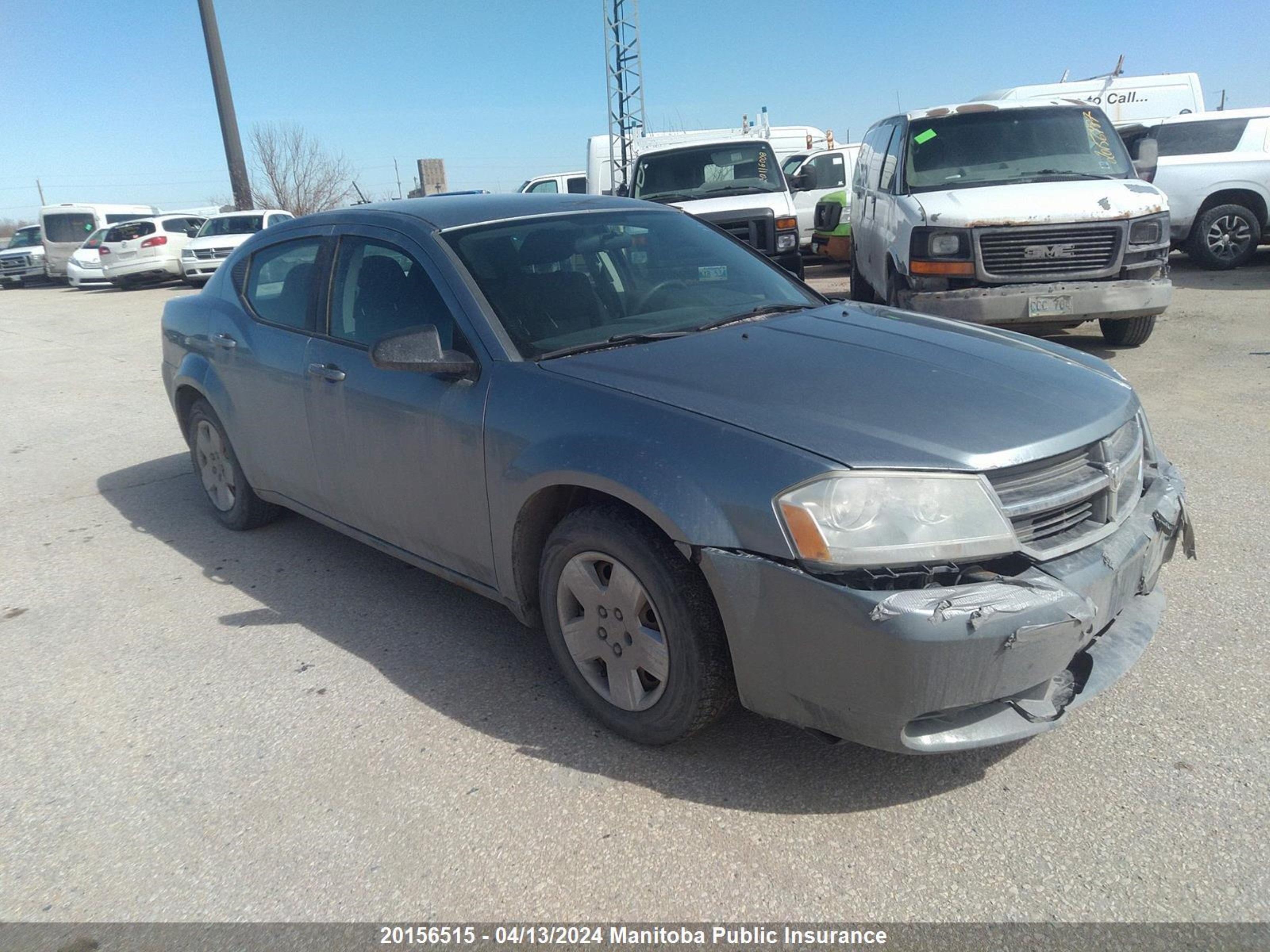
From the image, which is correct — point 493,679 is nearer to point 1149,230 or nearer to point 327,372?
point 327,372

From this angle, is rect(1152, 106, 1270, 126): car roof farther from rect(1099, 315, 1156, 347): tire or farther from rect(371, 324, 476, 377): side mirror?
rect(371, 324, 476, 377): side mirror

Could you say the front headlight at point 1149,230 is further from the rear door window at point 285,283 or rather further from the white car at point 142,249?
the white car at point 142,249

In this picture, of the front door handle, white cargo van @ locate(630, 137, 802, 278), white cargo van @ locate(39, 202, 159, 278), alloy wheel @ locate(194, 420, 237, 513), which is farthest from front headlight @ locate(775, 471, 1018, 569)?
white cargo van @ locate(39, 202, 159, 278)

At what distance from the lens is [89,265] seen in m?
24.4

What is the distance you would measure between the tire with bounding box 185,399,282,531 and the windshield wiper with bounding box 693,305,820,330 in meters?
2.64

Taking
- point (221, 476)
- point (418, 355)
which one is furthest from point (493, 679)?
point (221, 476)

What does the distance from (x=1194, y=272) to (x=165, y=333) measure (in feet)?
42.1

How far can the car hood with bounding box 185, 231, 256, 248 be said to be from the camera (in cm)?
2109

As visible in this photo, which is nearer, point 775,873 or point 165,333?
point 775,873

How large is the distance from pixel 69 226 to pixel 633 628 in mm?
30416

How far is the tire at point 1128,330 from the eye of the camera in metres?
8.17

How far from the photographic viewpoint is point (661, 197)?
11.8m

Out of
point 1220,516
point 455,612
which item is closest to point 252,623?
point 455,612

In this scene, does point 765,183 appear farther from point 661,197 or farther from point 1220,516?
point 1220,516
